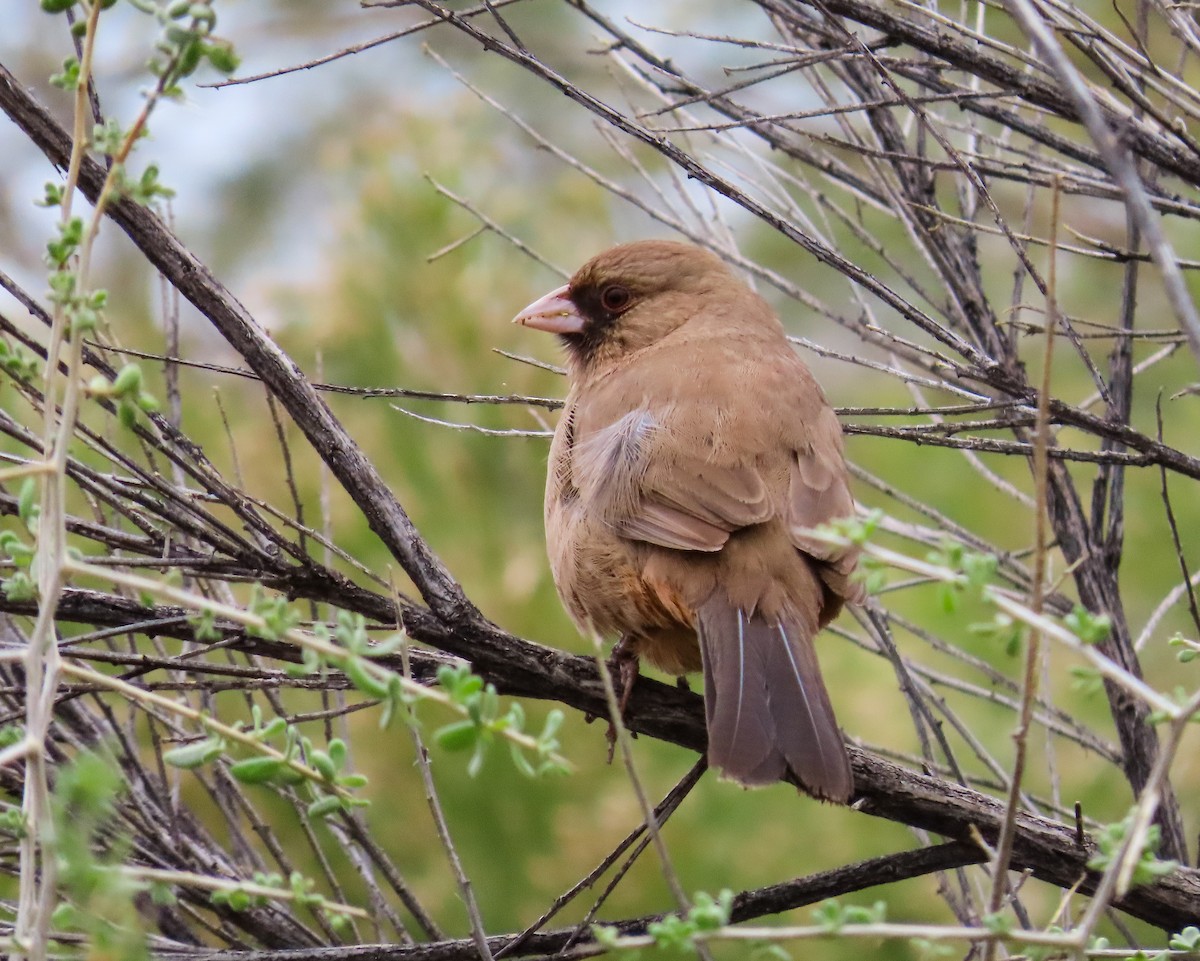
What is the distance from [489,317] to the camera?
5195mm

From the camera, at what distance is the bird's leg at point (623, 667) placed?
2.85 metres

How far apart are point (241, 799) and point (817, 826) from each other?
2189 millimetres

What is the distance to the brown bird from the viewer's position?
2.63 meters

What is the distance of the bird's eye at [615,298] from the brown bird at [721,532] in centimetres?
29

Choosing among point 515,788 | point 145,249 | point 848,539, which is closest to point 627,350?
point 515,788

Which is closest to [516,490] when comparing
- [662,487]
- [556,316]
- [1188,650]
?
[556,316]

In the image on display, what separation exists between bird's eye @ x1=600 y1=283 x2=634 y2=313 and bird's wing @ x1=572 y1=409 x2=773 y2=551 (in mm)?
750

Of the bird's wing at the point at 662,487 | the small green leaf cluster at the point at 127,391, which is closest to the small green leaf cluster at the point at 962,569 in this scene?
the small green leaf cluster at the point at 127,391

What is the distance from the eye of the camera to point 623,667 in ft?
9.75

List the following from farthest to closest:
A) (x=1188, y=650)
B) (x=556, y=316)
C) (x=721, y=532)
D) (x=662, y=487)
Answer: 1. (x=556, y=316)
2. (x=662, y=487)
3. (x=721, y=532)
4. (x=1188, y=650)

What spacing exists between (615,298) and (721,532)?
1306 mm

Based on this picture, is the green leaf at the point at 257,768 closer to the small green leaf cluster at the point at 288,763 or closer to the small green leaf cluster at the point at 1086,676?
the small green leaf cluster at the point at 288,763

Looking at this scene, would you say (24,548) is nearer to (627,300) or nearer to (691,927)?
(691,927)

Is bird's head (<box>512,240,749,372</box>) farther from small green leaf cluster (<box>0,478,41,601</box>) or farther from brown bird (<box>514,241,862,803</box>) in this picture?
small green leaf cluster (<box>0,478,41,601</box>)
